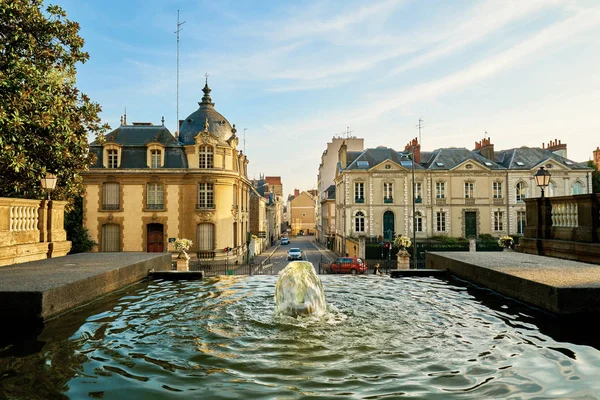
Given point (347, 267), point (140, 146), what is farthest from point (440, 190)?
point (140, 146)

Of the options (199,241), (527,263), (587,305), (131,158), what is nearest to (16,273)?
(587,305)

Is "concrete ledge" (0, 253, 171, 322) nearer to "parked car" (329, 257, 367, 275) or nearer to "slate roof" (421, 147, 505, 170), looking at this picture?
"parked car" (329, 257, 367, 275)

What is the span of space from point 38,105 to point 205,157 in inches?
903

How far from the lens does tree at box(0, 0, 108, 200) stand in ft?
43.1

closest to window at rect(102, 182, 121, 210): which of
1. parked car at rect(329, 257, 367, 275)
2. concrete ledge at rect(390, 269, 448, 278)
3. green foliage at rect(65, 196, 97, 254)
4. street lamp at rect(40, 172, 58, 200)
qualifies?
green foliage at rect(65, 196, 97, 254)

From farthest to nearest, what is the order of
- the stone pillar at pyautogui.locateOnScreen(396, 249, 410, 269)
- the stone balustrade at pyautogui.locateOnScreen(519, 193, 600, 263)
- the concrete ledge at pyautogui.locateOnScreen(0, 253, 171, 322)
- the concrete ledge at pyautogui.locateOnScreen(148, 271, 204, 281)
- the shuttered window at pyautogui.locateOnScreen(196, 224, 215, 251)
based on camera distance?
the shuttered window at pyautogui.locateOnScreen(196, 224, 215, 251) → the stone pillar at pyautogui.locateOnScreen(396, 249, 410, 269) → the concrete ledge at pyautogui.locateOnScreen(148, 271, 204, 281) → the stone balustrade at pyautogui.locateOnScreen(519, 193, 600, 263) → the concrete ledge at pyautogui.locateOnScreen(0, 253, 171, 322)

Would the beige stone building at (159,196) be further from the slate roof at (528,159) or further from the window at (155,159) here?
the slate roof at (528,159)

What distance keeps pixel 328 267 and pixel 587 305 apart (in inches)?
836

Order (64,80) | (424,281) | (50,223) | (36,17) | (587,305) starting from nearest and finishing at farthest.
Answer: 1. (587,305)
2. (424,281)
3. (50,223)
4. (36,17)
5. (64,80)

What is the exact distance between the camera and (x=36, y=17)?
51.3ft

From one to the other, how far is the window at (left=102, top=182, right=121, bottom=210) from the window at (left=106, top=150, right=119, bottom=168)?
170cm

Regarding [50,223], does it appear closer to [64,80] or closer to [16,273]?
[16,273]

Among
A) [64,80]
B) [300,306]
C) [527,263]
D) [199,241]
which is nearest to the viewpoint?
[300,306]

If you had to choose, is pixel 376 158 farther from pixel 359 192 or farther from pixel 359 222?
pixel 359 222
